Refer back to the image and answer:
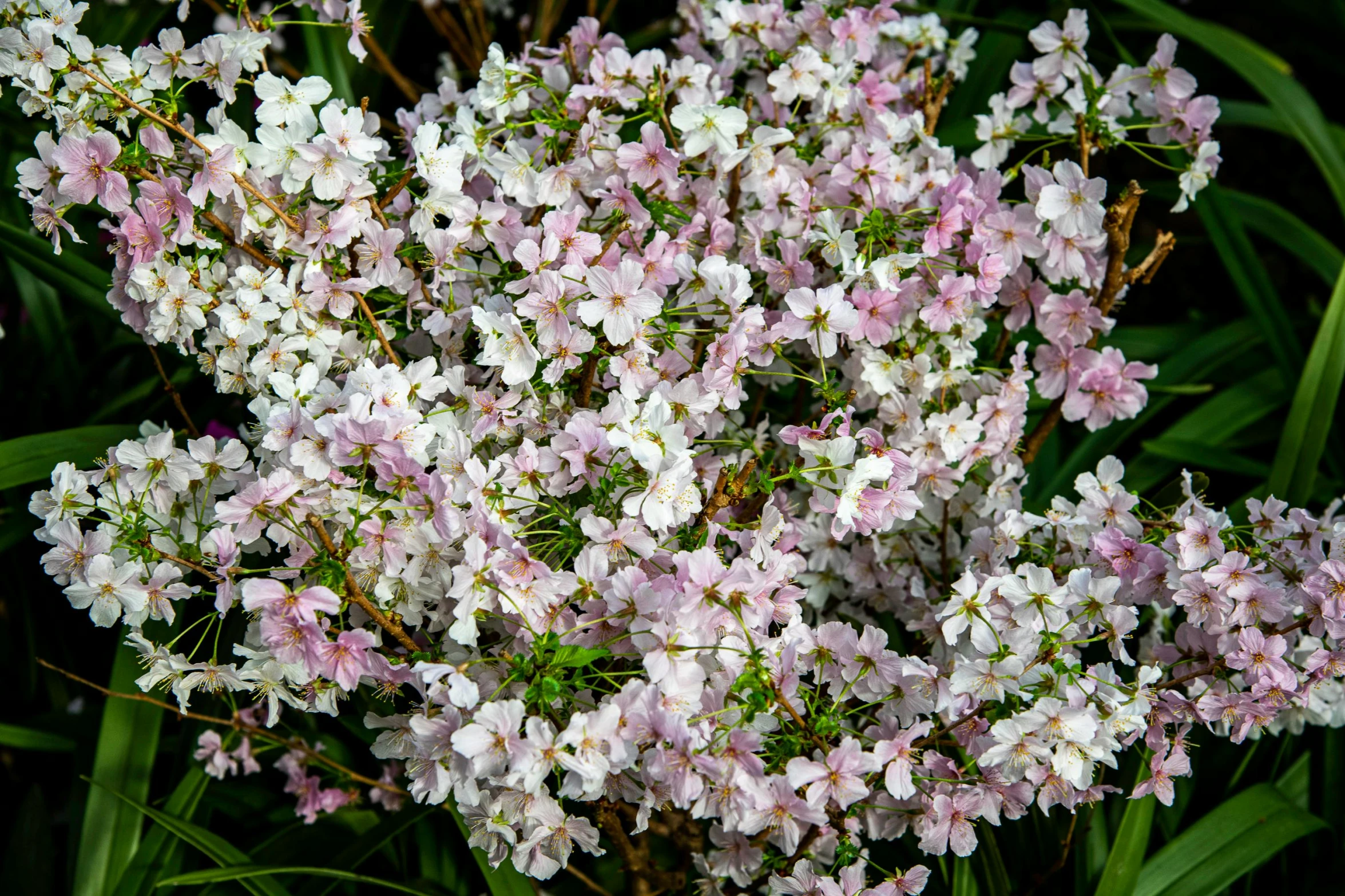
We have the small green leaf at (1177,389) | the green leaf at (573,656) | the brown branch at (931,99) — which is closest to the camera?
the green leaf at (573,656)

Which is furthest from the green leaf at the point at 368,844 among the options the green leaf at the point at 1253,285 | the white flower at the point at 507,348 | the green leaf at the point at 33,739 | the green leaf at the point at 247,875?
the green leaf at the point at 1253,285

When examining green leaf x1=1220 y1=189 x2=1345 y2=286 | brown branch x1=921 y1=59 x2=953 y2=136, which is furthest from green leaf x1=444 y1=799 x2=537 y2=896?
green leaf x1=1220 y1=189 x2=1345 y2=286

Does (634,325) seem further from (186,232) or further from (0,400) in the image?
(0,400)

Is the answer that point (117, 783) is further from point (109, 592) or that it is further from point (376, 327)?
point (376, 327)

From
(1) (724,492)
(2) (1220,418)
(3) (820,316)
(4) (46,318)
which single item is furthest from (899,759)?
(4) (46,318)

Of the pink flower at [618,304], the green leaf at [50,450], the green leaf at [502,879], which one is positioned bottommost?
the green leaf at [502,879]

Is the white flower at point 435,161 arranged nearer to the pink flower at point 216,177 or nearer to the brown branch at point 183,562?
the pink flower at point 216,177
